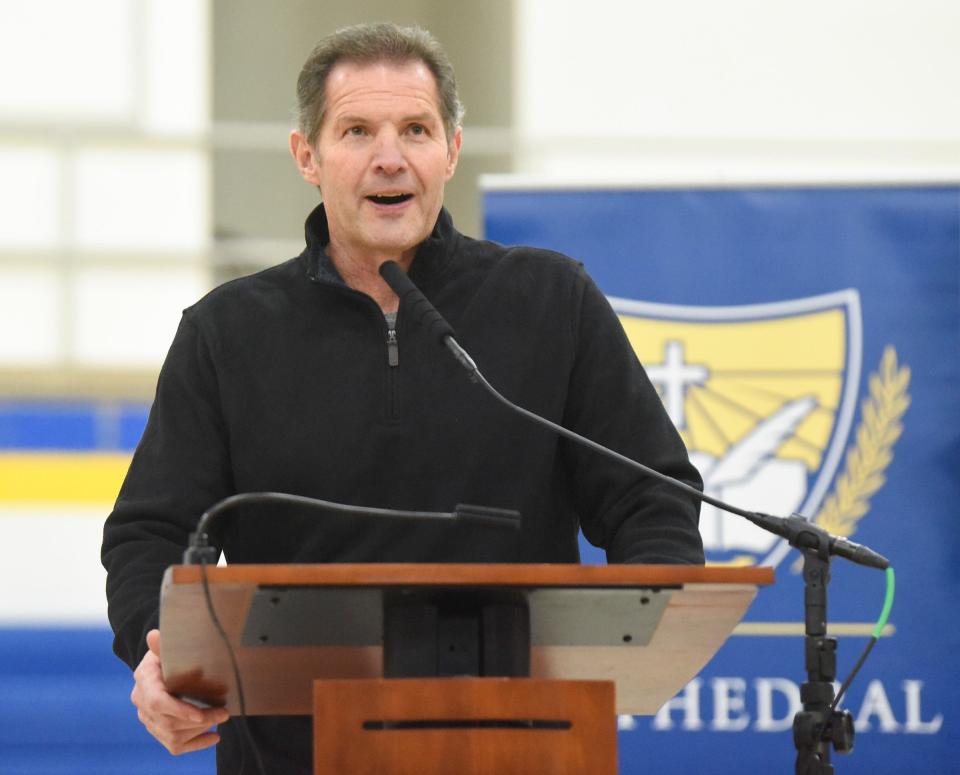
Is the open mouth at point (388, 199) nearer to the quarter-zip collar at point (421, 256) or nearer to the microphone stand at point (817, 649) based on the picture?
the quarter-zip collar at point (421, 256)

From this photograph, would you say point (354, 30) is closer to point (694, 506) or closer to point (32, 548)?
point (694, 506)

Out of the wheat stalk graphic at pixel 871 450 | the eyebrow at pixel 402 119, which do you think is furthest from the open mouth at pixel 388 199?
the wheat stalk graphic at pixel 871 450

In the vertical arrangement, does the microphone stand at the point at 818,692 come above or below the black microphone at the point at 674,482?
below

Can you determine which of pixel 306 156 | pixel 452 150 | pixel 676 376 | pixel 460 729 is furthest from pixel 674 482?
pixel 676 376

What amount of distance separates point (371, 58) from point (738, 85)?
266 centimetres

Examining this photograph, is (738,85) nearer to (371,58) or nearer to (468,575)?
(371,58)

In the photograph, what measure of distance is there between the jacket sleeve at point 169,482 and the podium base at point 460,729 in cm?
56

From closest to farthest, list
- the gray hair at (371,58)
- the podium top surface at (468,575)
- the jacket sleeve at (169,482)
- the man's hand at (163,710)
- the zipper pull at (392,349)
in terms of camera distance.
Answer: the podium top surface at (468,575) < the man's hand at (163,710) < the jacket sleeve at (169,482) < the zipper pull at (392,349) < the gray hair at (371,58)

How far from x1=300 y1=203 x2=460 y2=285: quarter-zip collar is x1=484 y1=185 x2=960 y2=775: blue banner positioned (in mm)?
1146

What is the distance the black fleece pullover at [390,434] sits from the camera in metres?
2.08

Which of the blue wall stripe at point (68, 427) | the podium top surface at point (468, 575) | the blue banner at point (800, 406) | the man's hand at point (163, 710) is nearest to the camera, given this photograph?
the podium top surface at point (468, 575)

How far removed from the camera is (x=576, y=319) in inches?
88.7

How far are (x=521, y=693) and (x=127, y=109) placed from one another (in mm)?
3719

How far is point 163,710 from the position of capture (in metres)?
1.64
